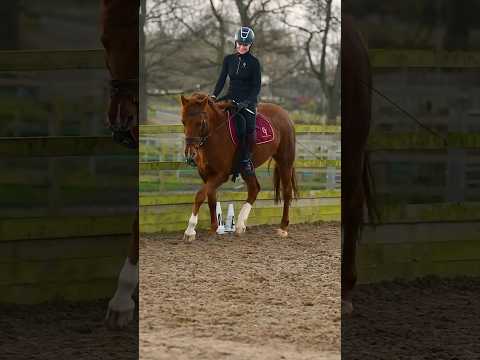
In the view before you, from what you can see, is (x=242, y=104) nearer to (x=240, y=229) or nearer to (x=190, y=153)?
(x=190, y=153)

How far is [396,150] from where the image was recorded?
2348 millimetres

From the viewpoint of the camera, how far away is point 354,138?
2.41m

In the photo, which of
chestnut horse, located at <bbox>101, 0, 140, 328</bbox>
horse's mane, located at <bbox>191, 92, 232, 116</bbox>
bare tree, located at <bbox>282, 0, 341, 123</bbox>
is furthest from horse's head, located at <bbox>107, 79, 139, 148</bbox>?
bare tree, located at <bbox>282, 0, 341, 123</bbox>

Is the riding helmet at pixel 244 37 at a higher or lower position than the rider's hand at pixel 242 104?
higher

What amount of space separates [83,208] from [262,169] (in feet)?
7.60

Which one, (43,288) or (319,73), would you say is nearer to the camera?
(43,288)

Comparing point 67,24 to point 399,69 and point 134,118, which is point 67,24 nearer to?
point 134,118

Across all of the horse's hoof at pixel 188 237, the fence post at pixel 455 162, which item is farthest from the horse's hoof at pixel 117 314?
the horse's hoof at pixel 188 237

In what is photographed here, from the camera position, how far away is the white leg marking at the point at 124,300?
206 centimetres

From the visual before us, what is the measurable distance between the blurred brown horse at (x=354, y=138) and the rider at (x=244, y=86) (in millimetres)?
1382

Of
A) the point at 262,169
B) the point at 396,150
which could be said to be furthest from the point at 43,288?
the point at 262,169

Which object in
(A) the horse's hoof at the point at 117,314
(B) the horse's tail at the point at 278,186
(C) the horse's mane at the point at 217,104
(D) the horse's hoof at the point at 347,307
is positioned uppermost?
(C) the horse's mane at the point at 217,104

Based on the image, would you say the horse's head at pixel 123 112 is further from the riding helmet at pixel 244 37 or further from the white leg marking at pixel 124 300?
the riding helmet at pixel 244 37

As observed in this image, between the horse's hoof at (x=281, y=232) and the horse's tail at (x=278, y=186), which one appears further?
the horse's hoof at (x=281, y=232)
